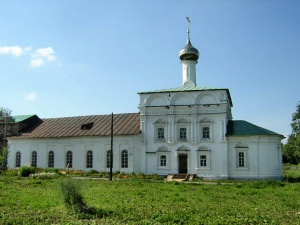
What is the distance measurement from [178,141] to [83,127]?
35.6 feet

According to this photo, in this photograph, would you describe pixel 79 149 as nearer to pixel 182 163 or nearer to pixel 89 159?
pixel 89 159

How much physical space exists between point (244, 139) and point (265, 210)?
17.8 m

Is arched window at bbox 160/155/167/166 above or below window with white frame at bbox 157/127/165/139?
below

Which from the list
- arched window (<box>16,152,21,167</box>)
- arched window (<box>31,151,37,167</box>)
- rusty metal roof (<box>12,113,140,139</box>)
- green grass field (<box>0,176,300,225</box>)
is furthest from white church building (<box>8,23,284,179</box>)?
green grass field (<box>0,176,300,225</box>)

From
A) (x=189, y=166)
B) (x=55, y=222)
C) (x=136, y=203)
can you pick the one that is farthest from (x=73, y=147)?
(x=55, y=222)

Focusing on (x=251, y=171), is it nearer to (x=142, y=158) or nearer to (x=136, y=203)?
(x=142, y=158)

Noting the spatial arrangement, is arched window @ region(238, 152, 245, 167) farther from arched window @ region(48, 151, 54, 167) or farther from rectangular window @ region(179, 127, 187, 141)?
arched window @ region(48, 151, 54, 167)

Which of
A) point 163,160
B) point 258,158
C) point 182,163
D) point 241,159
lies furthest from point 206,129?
point 258,158

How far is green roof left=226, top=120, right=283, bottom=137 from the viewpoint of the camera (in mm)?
29150

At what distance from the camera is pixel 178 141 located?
101 feet

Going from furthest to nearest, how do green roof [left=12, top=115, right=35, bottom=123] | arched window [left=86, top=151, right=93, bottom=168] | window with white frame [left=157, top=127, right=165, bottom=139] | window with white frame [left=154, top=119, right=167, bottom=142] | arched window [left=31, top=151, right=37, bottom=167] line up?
green roof [left=12, top=115, right=35, bottom=123], arched window [left=31, top=151, right=37, bottom=167], arched window [left=86, top=151, right=93, bottom=168], window with white frame [left=157, top=127, right=165, bottom=139], window with white frame [left=154, top=119, right=167, bottom=142]

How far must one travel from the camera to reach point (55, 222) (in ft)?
31.4

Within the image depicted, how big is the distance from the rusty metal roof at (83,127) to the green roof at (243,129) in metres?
8.56

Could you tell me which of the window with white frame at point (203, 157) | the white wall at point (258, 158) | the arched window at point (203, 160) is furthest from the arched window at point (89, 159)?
the white wall at point (258, 158)
